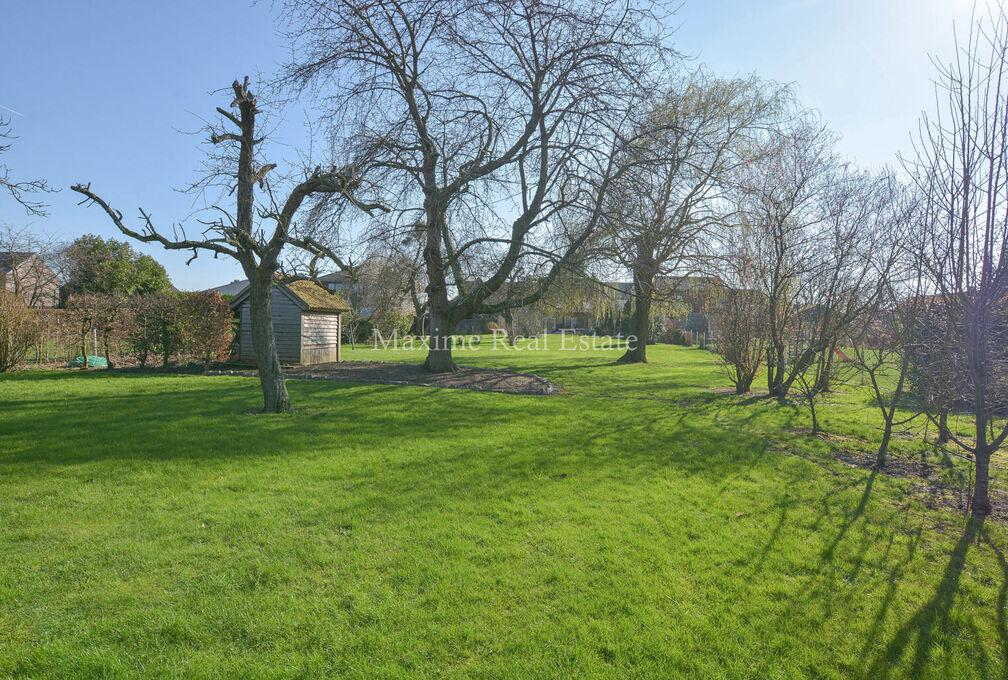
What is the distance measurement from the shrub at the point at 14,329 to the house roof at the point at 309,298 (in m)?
5.03

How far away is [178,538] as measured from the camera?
3785mm

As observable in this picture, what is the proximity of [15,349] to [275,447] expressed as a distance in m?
13.0

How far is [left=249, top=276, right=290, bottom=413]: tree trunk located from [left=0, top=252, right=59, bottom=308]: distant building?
17104mm

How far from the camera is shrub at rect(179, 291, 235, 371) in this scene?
14766mm

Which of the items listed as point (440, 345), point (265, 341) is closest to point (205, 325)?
point (440, 345)

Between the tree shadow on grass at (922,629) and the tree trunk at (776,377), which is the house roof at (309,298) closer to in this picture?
the tree trunk at (776,377)

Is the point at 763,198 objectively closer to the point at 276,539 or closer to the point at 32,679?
Answer: the point at 276,539

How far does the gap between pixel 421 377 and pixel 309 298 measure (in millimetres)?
6073

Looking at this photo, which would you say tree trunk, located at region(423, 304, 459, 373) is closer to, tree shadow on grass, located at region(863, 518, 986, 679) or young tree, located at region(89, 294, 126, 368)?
young tree, located at region(89, 294, 126, 368)

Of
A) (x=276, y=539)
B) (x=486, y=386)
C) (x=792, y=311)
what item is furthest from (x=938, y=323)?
→ (x=486, y=386)

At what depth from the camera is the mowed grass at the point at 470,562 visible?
2635 millimetres

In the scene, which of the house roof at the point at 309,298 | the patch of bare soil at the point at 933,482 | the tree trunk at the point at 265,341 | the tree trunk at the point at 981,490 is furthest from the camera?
the house roof at the point at 309,298

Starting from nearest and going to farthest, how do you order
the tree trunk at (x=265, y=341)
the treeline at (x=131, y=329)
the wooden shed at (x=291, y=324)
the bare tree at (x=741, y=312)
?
the tree trunk at (x=265, y=341) < the bare tree at (x=741, y=312) < the treeline at (x=131, y=329) < the wooden shed at (x=291, y=324)

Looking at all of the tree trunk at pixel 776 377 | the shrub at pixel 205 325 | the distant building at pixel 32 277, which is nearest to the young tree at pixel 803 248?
the tree trunk at pixel 776 377
